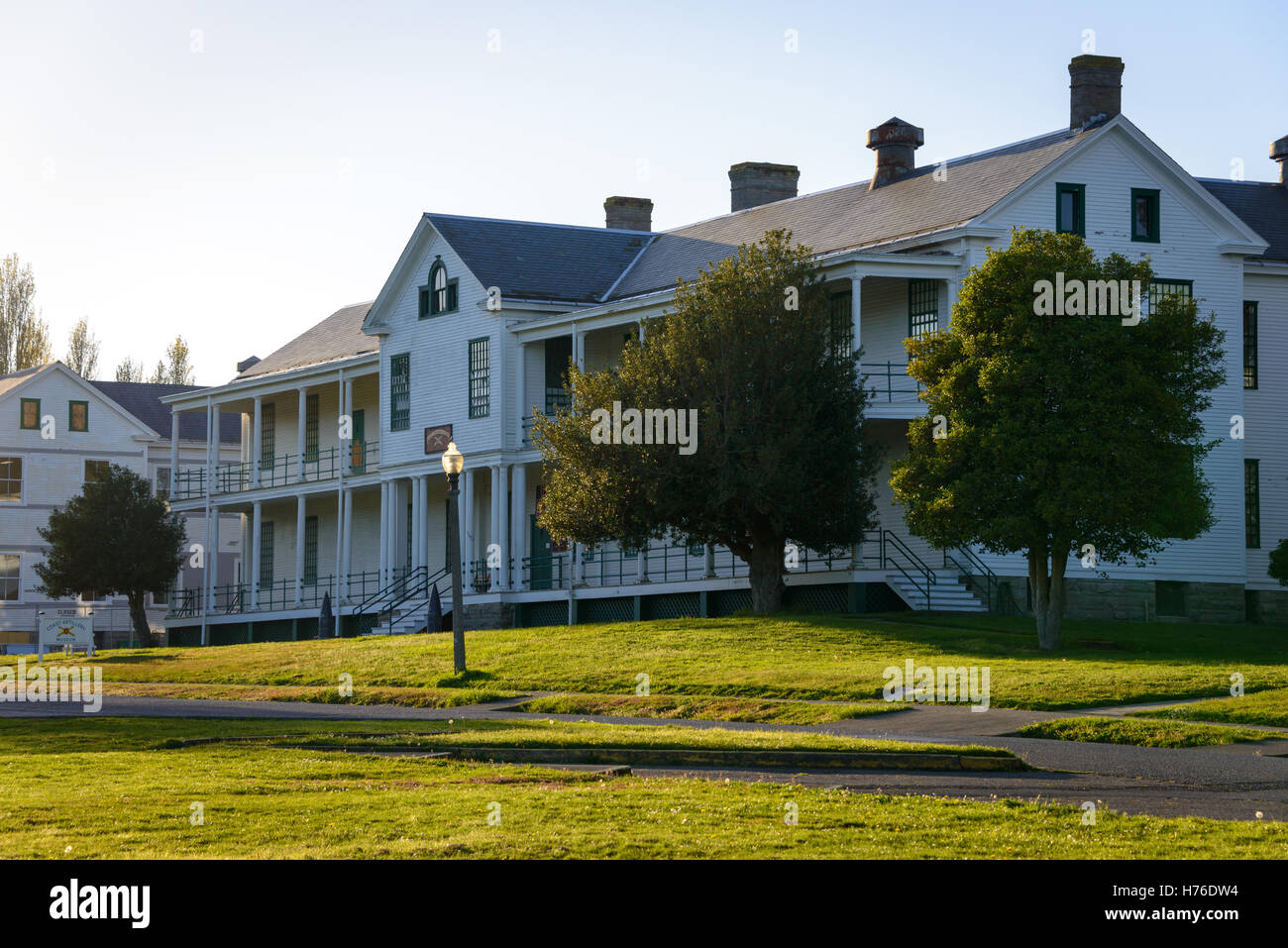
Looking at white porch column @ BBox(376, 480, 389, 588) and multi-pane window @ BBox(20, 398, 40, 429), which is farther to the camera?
multi-pane window @ BBox(20, 398, 40, 429)

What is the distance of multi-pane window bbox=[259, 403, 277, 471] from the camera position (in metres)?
54.1

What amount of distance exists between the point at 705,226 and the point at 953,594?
1578cm

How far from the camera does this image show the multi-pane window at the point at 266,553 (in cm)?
5366

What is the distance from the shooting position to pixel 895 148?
133 feet

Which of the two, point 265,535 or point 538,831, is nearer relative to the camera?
point 538,831

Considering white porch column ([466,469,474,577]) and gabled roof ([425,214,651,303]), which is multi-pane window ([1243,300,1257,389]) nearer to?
gabled roof ([425,214,651,303])

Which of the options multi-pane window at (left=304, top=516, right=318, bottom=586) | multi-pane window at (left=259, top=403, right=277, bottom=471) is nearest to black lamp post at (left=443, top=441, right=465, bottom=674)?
multi-pane window at (left=304, top=516, right=318, bottom=586)

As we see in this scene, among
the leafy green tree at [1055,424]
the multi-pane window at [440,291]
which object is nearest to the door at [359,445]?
the multi-pane window at [440,291]

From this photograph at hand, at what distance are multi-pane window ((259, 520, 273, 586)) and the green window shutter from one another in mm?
13467

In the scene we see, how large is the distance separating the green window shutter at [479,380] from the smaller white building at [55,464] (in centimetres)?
2326

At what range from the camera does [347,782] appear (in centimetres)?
1317

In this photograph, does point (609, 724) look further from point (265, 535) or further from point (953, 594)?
point (265, 535)
